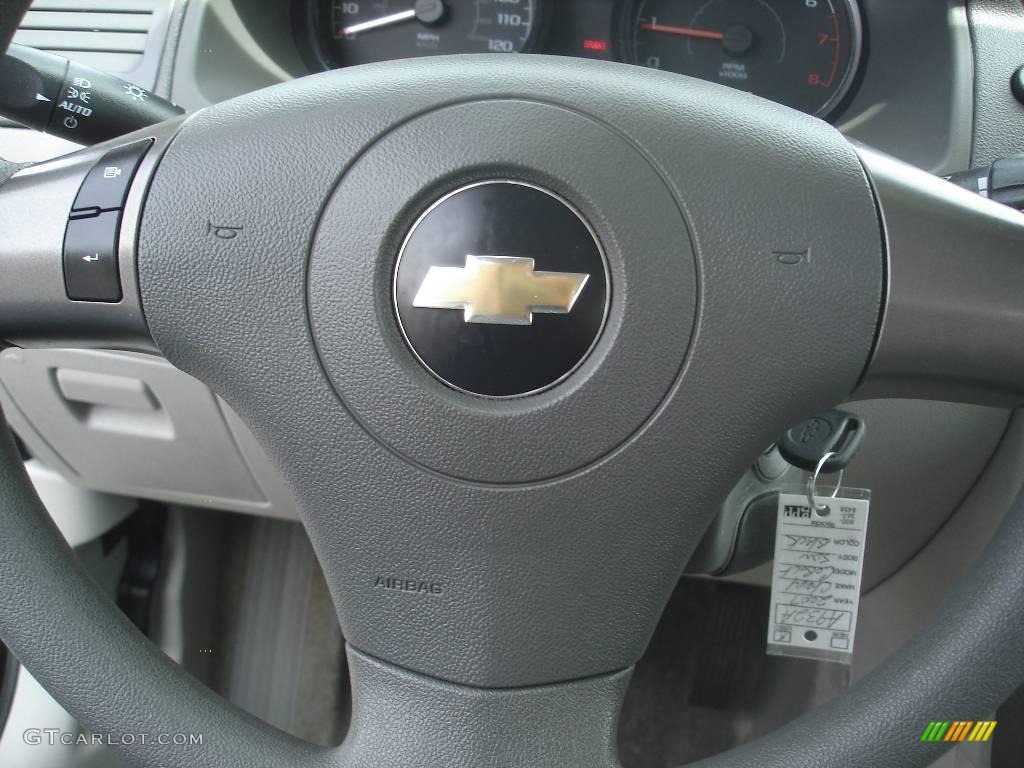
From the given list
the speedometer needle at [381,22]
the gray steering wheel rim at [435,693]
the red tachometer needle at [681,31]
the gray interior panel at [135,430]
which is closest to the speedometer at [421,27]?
the speedometer needle at [381,22]

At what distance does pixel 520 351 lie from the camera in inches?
22.8

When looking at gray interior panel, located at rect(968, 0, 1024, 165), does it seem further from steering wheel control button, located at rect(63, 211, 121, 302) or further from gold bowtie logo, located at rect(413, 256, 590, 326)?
steering wheel control button, located at rect(63, 211, 121, 302)

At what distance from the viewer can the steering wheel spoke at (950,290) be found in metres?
0.58

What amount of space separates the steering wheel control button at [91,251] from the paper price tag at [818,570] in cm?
48

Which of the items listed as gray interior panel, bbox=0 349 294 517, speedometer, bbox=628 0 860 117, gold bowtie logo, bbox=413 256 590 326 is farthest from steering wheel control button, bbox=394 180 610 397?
speedometer, bbox=628 0 860 117

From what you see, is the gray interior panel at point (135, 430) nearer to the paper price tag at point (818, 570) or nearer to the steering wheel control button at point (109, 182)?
the steering wheel control button at point (109, 182)

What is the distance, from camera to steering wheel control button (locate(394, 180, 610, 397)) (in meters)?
0.57

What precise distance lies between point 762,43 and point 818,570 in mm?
725

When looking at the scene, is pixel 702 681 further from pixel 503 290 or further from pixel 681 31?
pixel 503 290

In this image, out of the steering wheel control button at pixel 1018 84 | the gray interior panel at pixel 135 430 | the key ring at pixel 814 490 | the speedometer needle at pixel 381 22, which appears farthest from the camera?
the speedometer needle at pixel 381 22

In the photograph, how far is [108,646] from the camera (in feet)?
1.97

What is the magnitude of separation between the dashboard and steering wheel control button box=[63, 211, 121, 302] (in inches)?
26.6

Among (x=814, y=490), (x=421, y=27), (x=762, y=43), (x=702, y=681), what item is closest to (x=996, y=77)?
(x=762, y=43)

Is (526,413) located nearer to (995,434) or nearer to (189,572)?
(995,434)
